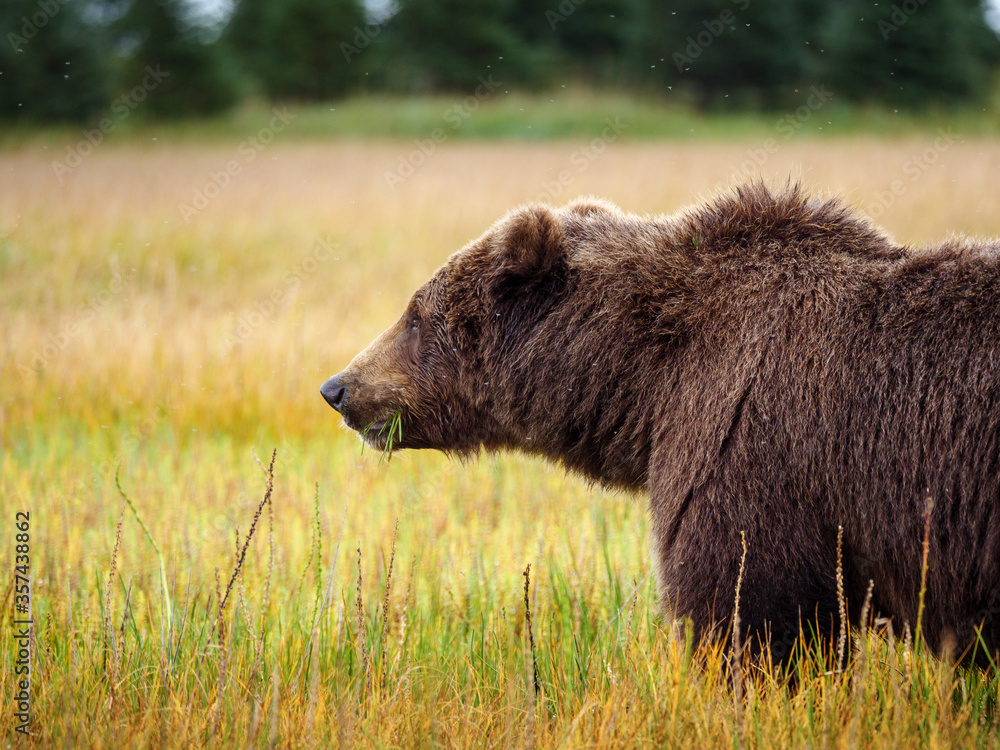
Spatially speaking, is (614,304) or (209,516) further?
(209,516)

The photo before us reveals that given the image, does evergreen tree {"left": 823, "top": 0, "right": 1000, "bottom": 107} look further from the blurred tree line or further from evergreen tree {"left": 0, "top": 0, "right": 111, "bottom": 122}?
evergreen tree {"left": 0, "top": 0, "right": 111, "bottom": 122}

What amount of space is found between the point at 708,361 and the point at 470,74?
3988 cm

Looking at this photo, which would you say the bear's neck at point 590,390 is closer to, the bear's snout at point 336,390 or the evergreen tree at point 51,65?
the bear's snout at point 336,390

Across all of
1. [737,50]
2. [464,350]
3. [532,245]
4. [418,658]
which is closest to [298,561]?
[418,658]

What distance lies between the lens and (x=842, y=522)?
8.59ft

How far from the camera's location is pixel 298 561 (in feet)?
14.4

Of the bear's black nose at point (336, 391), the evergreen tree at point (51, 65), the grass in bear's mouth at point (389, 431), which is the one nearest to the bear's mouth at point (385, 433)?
the grass in bear's mouth at point (389, 431)

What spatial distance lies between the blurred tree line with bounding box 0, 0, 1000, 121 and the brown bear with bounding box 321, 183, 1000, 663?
87.5 feet

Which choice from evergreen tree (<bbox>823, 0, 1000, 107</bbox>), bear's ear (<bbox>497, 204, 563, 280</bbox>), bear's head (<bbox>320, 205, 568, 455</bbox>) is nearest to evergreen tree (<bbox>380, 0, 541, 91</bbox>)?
evergreen tree (<bbox>823, 0, 1000, 107</bbox>)

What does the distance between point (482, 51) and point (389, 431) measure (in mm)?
39377

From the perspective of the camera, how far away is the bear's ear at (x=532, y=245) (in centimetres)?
332

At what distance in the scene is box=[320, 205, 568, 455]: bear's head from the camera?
11.1 ft

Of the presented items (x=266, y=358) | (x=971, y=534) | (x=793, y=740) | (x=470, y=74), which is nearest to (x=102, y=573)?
(x=793, y=740)

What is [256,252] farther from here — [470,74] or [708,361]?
[470,74]
